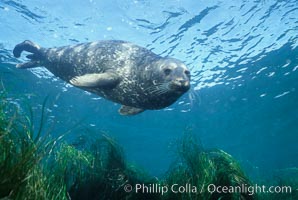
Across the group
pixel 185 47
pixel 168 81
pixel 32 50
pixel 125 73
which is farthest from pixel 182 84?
pixel 185 47

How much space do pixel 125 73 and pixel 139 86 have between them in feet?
1.90

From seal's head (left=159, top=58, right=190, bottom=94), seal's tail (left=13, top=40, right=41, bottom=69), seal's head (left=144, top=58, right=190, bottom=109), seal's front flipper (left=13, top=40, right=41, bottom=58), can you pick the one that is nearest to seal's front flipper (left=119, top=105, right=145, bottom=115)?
seal's head (left=144, top=58, right=190, bottom=109)

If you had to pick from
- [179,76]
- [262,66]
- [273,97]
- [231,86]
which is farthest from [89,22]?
[273,97]

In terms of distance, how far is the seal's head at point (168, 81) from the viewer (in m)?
4.97

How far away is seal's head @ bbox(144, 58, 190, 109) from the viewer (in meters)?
4.97

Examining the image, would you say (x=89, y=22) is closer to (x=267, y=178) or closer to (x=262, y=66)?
(x=267, y=178)

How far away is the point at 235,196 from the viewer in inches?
203

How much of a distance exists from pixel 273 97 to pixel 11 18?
Result: 76.5 ft

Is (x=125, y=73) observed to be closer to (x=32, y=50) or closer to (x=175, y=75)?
(x=175, y=75)

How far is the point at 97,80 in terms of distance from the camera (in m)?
5.91

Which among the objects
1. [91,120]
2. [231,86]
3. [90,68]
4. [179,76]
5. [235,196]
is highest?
[231,86]
